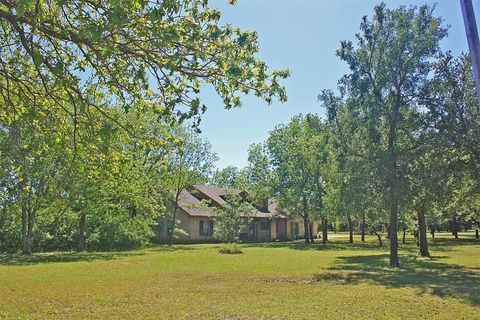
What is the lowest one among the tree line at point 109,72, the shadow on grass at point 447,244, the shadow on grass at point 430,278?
the shadow on grass at point 430,278

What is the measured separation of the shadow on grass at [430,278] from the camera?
42.8 ft

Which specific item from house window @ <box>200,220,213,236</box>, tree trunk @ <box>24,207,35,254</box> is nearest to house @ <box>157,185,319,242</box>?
house window @ <box>200,220,213,236</box>

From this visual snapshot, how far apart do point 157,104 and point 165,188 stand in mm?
34442

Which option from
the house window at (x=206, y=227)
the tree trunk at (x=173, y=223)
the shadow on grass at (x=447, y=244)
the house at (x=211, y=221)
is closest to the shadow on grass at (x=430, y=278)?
the shadow on grass at (x=447, y=244)

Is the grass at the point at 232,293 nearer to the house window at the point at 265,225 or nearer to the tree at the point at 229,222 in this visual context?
the tree at the point at 229,222

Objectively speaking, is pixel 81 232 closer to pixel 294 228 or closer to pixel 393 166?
pixel 393 166

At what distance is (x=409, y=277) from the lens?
16688 millimetres

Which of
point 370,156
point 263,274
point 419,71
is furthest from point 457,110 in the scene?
point 263,274

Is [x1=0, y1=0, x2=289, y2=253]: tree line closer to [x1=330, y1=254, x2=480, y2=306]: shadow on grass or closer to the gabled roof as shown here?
[x1=330, y1=254, x2=480, y2=306]: shadow on grass

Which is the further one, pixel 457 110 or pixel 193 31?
pixel 457 110

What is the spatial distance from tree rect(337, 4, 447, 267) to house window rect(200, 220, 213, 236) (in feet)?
93.6

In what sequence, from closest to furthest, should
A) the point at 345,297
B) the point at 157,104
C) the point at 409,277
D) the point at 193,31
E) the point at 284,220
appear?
the point at 193,31 → the point at 157,104 → the point at 345,297 → the point at 409,277 → the point at 284,220

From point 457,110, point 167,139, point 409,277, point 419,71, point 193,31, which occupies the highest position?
point 419,71

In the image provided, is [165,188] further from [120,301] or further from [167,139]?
[167,139]
